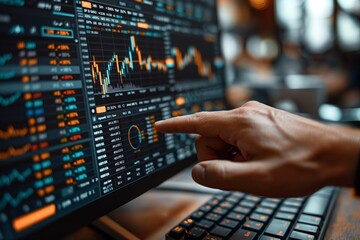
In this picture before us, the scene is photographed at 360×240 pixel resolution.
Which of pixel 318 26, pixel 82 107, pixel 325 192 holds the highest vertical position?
pixel 318 26

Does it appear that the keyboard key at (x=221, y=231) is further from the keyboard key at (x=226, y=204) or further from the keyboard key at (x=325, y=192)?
the keyboard key at (x=325, y=192)

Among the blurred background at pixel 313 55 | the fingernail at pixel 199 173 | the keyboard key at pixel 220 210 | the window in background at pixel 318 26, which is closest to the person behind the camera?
the fingernail at pixel 199 173

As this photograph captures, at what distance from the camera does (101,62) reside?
0.44m

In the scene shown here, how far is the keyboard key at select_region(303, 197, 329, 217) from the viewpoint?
525mm

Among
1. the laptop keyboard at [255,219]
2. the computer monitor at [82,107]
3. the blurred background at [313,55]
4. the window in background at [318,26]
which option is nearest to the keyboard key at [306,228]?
the laptop keyboard at [255,219]

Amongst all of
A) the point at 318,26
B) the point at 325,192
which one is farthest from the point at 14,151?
the point at 318,26

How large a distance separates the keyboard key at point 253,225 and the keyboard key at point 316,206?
4.1 inches

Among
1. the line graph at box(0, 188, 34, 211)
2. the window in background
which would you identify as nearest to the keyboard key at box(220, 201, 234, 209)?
the line graph at box(0, 188, 34, 211)

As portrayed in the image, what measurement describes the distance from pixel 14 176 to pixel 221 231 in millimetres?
293

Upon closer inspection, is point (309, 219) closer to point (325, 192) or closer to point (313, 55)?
point (325, 192)

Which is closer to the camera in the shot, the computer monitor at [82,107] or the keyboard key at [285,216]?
the computer monitor at [82,107]

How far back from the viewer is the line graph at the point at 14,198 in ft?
1.02

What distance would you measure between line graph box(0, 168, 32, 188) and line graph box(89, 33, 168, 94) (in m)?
0.15

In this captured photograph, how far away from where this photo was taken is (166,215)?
0.57m
